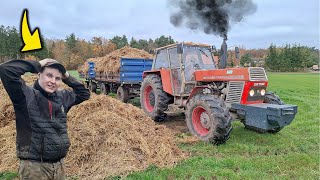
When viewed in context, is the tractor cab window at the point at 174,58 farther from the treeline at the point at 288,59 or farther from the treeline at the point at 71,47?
the treeline at the point at 288,59

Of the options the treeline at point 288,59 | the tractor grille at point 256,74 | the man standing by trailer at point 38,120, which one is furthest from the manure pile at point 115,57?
the treeline at point 288,59

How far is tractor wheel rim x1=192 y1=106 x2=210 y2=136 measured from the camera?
266 inches

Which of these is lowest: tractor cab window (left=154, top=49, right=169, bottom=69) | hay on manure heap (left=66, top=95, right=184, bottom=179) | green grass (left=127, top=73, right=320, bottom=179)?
green grass (left=127, top=73, right=320, bottom=179)

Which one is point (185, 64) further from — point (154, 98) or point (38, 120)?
point (38, 120)

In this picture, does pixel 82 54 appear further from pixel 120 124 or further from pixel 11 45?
pixel 120 124

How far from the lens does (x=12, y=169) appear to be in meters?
4.83

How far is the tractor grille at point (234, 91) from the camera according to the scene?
6.70 m

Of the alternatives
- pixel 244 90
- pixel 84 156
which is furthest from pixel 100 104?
pixel 244 90

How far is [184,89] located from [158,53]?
1850 mm

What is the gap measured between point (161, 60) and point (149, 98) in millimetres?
1292

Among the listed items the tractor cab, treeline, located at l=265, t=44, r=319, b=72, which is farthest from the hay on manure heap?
treeline, located at l=265, t=44, r=319, b=72

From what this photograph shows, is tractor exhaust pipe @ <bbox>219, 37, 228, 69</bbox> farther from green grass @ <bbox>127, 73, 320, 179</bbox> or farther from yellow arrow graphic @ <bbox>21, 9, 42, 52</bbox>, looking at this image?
yellow arrow graphic @ <bbox>21, 9, 42, 52</bbox>

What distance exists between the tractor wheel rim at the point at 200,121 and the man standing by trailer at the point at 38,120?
4351 millimetres

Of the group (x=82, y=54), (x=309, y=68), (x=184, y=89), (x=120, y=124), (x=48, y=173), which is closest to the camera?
(x=48, y=173)
